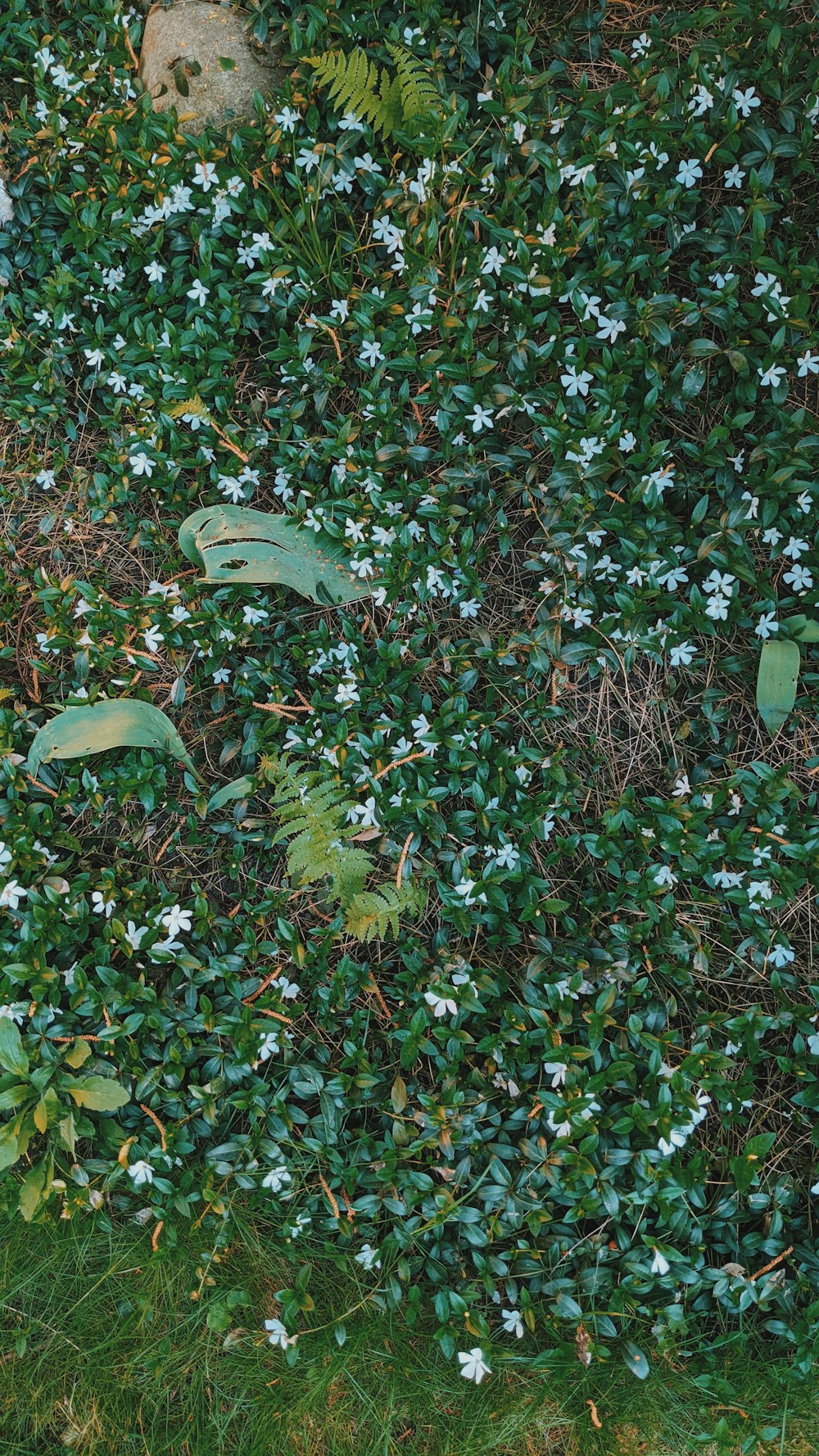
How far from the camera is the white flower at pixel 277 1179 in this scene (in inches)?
90.4

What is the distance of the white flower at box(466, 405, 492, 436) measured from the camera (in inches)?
103

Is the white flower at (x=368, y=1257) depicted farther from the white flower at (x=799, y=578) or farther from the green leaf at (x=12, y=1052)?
the white flower at (x=799, y=578)

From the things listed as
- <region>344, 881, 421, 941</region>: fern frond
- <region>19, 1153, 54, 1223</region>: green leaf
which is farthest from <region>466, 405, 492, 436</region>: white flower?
<region>19, 1153, 54, 1223</region>: green leaf

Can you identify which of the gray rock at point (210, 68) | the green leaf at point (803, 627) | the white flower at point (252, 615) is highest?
the gray rock at point (210, 68)

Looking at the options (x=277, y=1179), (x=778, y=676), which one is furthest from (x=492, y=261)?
(x=277, y=1179)

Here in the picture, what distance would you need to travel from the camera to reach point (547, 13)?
2840mm

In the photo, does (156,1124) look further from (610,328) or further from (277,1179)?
(610,328)

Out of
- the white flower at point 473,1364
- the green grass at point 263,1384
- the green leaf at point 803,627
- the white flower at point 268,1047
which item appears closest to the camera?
the white flower at point 473,1364

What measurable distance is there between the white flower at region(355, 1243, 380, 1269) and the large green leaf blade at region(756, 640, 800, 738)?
178cm

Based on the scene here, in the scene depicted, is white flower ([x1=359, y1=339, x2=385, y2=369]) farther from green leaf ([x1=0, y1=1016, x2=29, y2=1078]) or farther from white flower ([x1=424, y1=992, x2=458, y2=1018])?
green leaf ([x1=0, y1=1016, x2=29, y2=1078])

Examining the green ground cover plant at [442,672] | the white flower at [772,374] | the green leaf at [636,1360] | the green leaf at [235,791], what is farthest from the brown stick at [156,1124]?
the white flower at [772,374]

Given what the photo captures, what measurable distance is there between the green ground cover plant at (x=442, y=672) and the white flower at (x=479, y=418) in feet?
0.06

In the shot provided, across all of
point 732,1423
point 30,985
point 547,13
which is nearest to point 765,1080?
point 732,1423

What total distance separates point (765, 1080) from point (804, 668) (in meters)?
1.15
